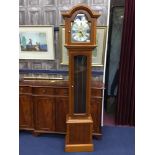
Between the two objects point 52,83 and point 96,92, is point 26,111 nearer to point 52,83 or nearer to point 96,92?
point 52,83

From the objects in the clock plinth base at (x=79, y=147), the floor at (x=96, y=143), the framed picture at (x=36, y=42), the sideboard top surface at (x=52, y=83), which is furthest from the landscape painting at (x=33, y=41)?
the clock plinth base at (x=79, y=147)

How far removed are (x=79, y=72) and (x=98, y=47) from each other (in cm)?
66

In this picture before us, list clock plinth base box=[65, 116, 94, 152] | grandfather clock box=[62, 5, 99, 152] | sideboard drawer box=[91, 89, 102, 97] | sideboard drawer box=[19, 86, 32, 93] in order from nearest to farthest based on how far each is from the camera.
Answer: grandfather clock box=[62, 5, 99, 152], clock plinth base box=[65, 116, 94, 152], sideboard drawer box=[91, 89, 102, 97], sideboard drawer box=[19, 86, 32, 93]

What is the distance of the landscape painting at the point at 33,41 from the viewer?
3277 millimetres

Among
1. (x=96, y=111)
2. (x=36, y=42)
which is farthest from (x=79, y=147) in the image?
(x=36, y=42)

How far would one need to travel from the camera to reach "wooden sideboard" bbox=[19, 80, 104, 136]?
10.2 feet

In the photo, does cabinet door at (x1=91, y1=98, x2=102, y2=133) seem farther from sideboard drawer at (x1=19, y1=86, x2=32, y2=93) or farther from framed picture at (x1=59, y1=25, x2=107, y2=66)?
sideboard drawer at (x1=19, y1=86, x2=32, y2=93)

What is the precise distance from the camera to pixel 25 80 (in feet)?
11.0

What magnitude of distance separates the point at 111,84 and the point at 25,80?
1420mm

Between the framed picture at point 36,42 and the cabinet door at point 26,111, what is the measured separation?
1.94 ft

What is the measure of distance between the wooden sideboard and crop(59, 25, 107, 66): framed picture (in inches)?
12.2

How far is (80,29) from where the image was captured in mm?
2621

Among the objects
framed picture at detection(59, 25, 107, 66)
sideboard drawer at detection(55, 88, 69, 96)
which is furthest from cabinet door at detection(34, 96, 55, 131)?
framed picture at detection(59, 25, 107, 66)
